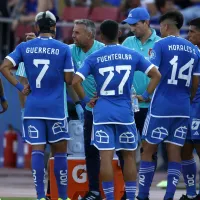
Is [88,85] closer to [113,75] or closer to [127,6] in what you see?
[113,75]

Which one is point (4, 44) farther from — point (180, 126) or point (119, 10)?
point (180, 126)

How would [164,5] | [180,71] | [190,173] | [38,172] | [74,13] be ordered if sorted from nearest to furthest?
[38,172] → [180,71] → [190,173] → [164,5] → [74,13]

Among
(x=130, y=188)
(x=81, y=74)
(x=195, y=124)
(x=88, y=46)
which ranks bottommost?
(x=130, y=188)

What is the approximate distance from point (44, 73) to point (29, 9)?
29.6 feet

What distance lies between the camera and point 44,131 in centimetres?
1379

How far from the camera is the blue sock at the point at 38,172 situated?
540 inches

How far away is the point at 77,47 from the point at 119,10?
22.0 ft

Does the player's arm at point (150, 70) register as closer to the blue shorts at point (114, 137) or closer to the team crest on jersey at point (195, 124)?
the blue shorts at point (114, 137)

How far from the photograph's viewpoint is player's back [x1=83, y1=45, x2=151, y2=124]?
526 inches

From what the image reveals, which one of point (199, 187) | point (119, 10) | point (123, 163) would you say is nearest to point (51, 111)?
point (123, 163)

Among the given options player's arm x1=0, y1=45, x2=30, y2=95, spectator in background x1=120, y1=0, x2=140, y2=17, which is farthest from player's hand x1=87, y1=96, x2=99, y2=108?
spectator in background x1=120, y1=0, x2=140, y2=17

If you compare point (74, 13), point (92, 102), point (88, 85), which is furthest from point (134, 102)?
point (74, 13)

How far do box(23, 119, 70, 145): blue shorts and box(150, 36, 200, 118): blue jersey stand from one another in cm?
120

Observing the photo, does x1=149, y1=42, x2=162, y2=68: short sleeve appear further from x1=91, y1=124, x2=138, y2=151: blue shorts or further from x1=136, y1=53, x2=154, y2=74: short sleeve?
x1=91, y1=124, x2=138, y2=151: blue shorts
